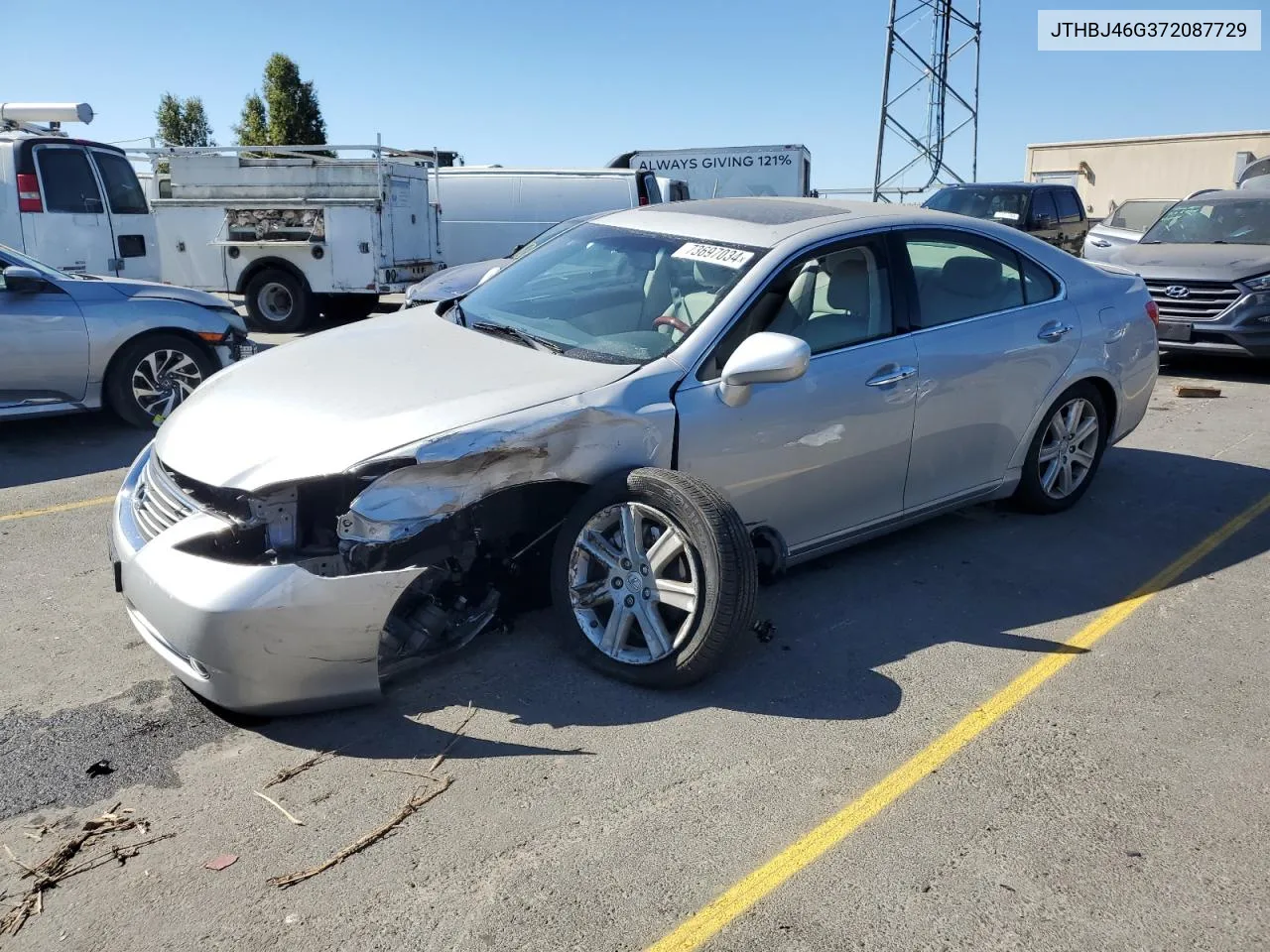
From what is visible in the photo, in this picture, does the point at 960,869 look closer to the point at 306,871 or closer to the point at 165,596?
the point at 306,871

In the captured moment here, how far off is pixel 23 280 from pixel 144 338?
33.3 inches

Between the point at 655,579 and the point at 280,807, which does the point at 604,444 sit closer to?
the point at 655,579

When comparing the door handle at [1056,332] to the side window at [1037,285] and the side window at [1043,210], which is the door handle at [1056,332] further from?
the side window at [1043,210]

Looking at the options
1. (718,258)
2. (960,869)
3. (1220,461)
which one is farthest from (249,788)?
(1220,461)

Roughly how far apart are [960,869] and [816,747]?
69 cm

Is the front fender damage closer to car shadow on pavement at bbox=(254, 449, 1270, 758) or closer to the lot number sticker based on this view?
car shadow on pavement at bbox=(254, 449, 1270, 758)

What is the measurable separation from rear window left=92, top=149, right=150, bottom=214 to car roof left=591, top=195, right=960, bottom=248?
917 cm

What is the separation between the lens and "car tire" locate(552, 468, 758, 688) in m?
3.59

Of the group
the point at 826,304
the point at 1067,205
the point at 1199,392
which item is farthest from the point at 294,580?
the point at 1067,205

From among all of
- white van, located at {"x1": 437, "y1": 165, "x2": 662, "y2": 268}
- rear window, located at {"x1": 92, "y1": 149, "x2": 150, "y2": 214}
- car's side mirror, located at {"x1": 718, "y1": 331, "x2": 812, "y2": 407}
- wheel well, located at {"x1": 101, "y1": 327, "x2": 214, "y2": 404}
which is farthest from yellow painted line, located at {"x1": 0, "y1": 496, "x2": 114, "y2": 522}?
white van, located at {"x1": 437, "y1": 165, "x2": 662, "y2": 268}

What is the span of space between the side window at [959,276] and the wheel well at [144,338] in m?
5.30

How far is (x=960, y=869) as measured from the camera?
284 cm

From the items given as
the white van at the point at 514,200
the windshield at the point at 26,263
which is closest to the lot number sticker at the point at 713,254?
the windshield at the point at 26,263

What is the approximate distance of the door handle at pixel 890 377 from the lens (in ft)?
14.8
